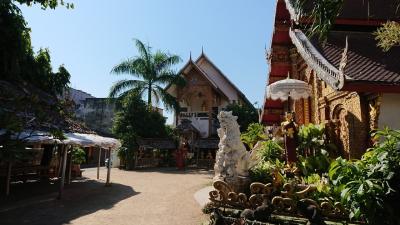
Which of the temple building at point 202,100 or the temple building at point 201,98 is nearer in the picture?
the temple building at point 202,100

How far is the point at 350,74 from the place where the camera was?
8.09 m

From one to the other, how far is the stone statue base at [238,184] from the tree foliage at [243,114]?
19675 millimetres

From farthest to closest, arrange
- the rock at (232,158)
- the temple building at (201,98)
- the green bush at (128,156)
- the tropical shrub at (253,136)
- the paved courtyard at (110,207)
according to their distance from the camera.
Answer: the temple building at (201,98) < the green bush at (128,156) < the tropical shrub at (253,136) < the rock at (232,158) < the paved courtyard at (110,207)

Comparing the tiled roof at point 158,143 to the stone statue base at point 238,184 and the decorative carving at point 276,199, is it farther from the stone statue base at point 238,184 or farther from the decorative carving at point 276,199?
the decorative carving at point 276,199

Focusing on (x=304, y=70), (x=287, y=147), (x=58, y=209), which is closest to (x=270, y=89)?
(x=287, y=147)

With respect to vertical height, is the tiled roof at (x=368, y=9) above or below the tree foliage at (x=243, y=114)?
above

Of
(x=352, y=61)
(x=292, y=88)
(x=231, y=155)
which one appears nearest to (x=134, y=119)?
(x=292, y=88)

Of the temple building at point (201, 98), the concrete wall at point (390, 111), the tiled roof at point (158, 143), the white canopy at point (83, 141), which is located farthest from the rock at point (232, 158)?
the temple building at point (201, 98)

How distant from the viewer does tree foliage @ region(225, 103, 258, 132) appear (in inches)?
1097

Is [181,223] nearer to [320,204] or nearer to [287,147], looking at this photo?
[320,204]


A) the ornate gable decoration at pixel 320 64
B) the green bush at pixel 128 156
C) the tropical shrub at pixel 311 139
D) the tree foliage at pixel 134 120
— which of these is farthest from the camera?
the tree foliage at pixel 134 120

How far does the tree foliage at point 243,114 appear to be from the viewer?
2788 centimetres

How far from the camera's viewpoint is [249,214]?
20.8 feet

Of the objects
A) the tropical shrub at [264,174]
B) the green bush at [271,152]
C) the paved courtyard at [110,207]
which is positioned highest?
the green bush at [271,152]
